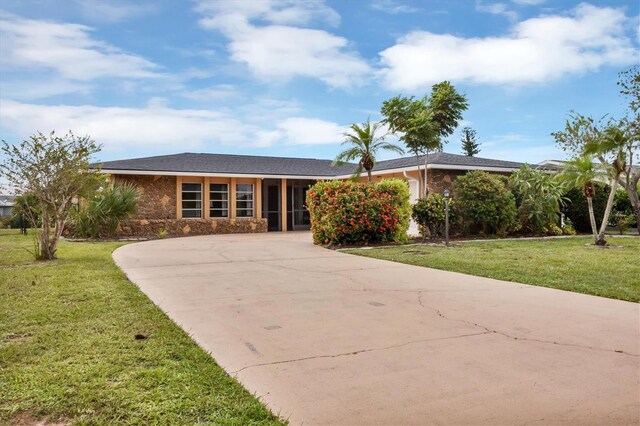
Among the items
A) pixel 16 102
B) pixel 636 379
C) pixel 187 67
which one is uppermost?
pixel 187 67

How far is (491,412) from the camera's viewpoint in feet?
9.36

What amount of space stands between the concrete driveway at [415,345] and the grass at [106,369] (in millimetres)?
262

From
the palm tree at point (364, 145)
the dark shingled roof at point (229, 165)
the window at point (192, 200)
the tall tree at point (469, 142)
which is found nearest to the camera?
the palm tree at point (364, 145)

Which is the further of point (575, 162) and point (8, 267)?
point (575, 162)

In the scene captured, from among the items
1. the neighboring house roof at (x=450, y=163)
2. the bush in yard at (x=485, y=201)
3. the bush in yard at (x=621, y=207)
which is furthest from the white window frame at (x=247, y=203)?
the bush in yard at (x=621, y=207)

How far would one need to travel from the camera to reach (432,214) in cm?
1511

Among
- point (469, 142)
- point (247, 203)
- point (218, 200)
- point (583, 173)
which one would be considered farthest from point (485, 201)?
point (469, 142)

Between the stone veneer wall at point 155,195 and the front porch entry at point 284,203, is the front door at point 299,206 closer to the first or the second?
the front porch entry at point 284,203

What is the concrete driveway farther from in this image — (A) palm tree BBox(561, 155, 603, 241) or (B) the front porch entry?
(B) the front porch entry

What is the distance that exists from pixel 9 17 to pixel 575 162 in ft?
46.7

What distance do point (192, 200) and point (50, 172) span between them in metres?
10.6

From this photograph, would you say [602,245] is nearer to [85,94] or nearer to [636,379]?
[636,379]

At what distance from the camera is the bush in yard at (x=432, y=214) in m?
15.2

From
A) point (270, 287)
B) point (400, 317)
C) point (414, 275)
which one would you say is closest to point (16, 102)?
point (270, 287)
